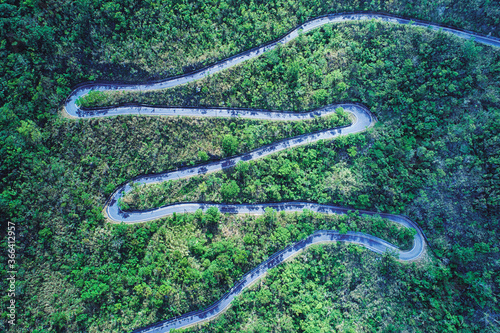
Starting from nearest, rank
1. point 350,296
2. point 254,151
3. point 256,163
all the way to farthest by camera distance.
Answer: point 350,296 < point 256,163 < point 254,151

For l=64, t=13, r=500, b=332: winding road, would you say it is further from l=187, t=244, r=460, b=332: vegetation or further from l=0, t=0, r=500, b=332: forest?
l=187, t=244, r=460, b=332: vegetation

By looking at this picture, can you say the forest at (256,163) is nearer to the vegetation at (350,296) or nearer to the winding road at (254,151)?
the vegetation at (350,296)

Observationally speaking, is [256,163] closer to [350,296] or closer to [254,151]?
[254,151]

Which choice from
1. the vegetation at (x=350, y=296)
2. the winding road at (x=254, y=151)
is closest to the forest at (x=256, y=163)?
the vegetation at (x=350, y=296)

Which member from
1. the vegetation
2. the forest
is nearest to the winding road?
the forest

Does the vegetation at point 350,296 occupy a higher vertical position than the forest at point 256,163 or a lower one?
lower

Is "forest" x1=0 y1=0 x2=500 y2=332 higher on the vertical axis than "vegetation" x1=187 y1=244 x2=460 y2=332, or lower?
higher

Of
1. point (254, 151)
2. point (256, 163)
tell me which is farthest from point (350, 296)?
point (254, 151)
